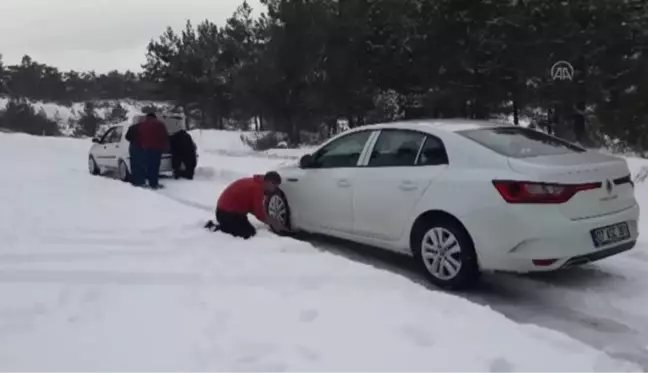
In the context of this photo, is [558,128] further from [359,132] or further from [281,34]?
[359,132]

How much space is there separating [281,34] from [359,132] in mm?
20946

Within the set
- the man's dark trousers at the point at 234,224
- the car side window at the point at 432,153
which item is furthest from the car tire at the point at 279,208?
the car side window at the point at 432,153

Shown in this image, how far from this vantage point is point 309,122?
3055 centimetres

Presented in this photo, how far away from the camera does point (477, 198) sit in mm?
5398

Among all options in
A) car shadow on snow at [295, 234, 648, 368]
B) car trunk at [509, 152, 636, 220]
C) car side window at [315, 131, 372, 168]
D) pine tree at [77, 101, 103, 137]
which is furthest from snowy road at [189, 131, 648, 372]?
pine tree at [77, 101, 103, 137]

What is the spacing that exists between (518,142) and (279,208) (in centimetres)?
307

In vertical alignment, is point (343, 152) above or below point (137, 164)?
above

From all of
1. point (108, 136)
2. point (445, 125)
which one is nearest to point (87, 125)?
point (108, 136)

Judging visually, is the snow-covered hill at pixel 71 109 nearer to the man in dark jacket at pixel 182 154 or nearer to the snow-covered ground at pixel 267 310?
the man in dark jacket at pixel 182 154

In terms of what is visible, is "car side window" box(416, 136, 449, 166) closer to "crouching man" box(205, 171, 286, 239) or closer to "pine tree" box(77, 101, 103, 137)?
"crouching man" box(205, 171, 286, 239)

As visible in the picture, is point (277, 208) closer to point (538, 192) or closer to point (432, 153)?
point (432, 153)

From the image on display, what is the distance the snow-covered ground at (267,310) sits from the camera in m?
3.83

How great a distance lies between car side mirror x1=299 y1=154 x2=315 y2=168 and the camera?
7445 mm

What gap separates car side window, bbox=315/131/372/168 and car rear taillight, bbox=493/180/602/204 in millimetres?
1959
